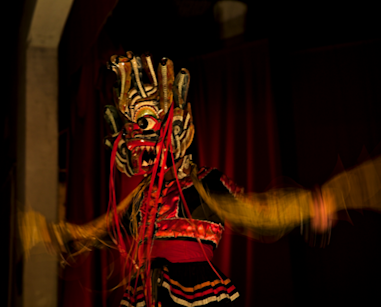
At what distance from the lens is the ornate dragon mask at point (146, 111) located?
1292mm

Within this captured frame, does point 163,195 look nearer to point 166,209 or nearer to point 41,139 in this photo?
point 166,209

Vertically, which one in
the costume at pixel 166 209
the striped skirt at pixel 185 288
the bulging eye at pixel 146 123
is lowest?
the striped skirt at pixel 185 288

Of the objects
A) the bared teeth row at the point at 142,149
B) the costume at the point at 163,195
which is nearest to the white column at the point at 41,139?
the costume at the point at 163,195

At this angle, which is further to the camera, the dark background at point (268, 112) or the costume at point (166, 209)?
the dark background at point (268, 112)

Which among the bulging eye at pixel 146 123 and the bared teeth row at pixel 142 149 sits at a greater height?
the bulging eye at pixel 146 123

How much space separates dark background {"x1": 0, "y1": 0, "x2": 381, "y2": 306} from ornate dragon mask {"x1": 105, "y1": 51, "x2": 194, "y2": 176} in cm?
61

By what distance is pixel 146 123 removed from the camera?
1.29 metres

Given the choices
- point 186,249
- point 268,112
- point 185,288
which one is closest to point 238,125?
point 268,112

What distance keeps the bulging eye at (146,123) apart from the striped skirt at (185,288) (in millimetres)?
438

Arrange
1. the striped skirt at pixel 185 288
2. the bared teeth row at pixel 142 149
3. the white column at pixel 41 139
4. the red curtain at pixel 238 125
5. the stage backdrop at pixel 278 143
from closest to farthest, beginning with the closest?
the striped skirt at pixel 185 288 < the bared teeth row at pixel 142 149 < the stage backdrop at pixel 278 143 < the red curtain at pixel 238 125 < the white column at pixel 41 139

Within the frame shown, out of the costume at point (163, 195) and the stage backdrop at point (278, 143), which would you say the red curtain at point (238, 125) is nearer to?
the stage backdrop at point (278, 143)

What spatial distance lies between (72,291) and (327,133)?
1709mm

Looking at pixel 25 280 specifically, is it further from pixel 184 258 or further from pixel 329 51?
pixel 329 51

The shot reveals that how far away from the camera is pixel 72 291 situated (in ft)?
7.51
